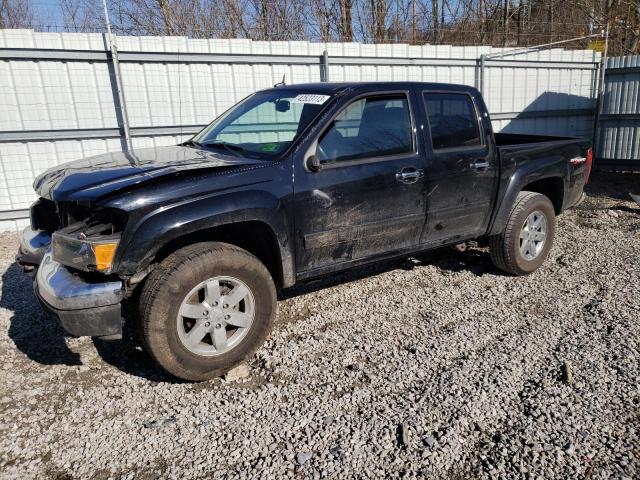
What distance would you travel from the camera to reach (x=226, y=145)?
3.89 metres

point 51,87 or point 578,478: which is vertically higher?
point 51,87

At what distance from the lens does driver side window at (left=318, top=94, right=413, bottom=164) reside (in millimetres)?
3549

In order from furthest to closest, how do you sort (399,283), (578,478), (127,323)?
(399,283) → (127,323) → (578,478)

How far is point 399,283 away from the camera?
488 cm

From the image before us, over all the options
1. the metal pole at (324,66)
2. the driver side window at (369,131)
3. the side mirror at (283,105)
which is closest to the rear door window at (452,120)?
the driver side window at (369,131)

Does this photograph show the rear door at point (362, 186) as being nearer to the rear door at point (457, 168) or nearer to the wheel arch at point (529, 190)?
the rear door at point (457, 168)

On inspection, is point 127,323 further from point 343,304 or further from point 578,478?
point 578,478

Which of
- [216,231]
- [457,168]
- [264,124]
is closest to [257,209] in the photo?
[216,231]

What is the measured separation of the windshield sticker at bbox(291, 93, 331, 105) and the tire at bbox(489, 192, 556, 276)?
88.5 inches

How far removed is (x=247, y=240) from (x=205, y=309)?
0.60 metres

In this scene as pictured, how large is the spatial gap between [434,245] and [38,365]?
3210 millimetres

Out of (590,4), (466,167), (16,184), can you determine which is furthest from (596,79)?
(16,184)

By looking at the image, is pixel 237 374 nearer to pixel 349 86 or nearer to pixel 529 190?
pixel 349 86

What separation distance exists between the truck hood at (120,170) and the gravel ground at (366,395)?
1254 mm
